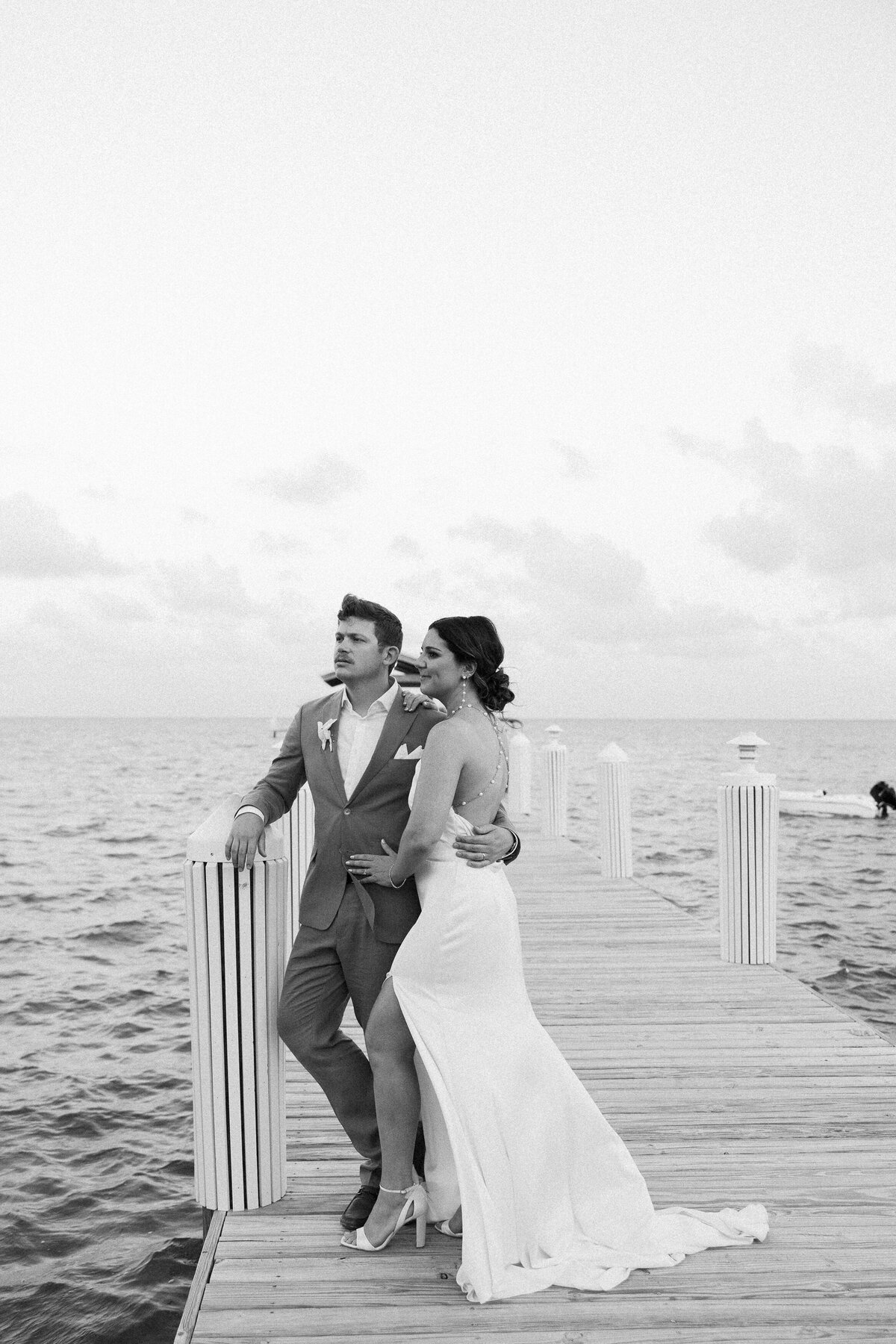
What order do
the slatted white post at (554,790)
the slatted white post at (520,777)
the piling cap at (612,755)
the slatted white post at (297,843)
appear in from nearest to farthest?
the slatted white post at (297,843) → the piling cap at (612,755) → the slatted white post at (554,790) → the slatted white post at (520,777)

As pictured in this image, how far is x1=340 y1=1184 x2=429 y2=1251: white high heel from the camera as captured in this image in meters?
3.34

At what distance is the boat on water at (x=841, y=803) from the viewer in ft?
106

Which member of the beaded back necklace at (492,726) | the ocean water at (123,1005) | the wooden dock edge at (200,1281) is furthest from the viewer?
the ocean water at (123,1005)

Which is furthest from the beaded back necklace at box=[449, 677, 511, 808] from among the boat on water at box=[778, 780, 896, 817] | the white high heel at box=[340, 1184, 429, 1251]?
the boat on water at box=[778, 780, 896, 817]

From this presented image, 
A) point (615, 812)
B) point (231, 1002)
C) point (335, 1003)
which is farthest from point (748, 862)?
point (231, 1002)

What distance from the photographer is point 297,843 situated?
249 inches

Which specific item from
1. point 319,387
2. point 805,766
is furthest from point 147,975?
point 805,766

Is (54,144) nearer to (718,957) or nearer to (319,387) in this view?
(319,387)

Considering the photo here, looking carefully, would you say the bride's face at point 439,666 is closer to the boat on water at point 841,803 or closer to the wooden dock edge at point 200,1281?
the wooden dock edge at point 200,1281

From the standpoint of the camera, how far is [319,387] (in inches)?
1050

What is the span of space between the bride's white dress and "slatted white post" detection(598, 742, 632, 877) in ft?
25.8

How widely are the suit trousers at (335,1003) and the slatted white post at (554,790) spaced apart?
11.2 meters

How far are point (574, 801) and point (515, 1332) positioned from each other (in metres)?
33.6

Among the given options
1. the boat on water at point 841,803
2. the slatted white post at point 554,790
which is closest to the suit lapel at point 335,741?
the slatted white post at point 554,790
